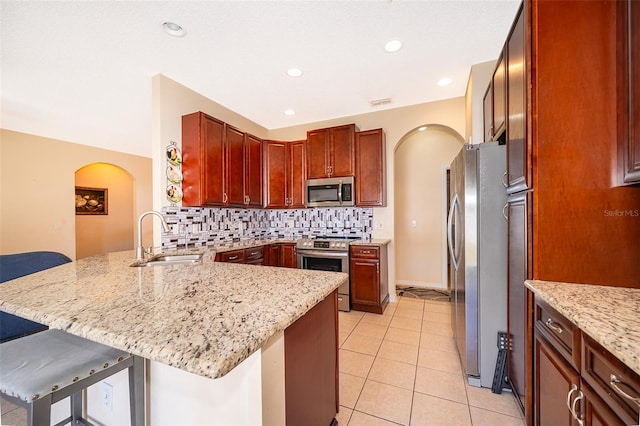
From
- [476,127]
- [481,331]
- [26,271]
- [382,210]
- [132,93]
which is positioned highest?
[132,93]

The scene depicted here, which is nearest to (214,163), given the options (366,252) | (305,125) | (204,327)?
(305,125)

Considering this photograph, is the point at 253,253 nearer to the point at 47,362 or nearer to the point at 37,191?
the point at 47,362

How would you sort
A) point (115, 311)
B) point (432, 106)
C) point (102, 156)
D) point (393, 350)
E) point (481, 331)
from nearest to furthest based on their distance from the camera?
point (115, 311) → point (481, 331) → point (393, 350) → point (432, 106) → point (102, 156)

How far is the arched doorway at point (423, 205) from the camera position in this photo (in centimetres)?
423

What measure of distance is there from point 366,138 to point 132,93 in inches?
125

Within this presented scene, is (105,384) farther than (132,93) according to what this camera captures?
No

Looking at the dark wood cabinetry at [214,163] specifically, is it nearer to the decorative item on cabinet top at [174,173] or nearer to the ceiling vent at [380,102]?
the decorative item on cabinet top at [174,173]

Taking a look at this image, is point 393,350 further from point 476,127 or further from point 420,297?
point 476,127

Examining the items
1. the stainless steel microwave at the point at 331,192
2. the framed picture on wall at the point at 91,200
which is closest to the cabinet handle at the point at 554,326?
the stainless steel microwave at the point at 331,192

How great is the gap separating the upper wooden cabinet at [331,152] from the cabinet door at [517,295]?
228 cm

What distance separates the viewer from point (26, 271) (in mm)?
1914

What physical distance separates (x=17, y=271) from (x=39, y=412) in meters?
1.69

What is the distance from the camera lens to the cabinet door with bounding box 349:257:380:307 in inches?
127

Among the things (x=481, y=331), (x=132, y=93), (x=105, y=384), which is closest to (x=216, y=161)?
(x=132, y=93)
